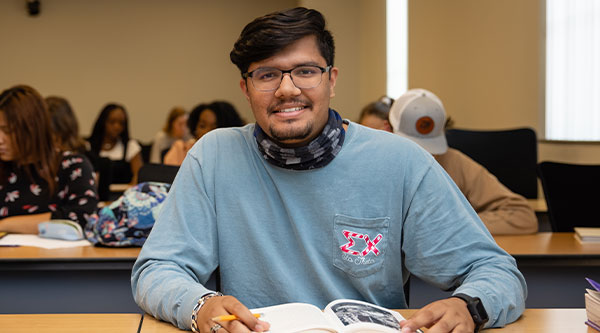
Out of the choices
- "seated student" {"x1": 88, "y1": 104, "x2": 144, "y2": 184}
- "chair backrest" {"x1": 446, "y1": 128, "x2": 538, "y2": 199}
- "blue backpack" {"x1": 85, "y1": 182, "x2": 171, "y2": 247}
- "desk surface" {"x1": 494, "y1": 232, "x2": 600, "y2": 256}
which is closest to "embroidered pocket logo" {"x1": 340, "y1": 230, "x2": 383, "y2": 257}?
"desk surface" {"x1": 494, "y1": 232, "x2": 600, "y2": 256}

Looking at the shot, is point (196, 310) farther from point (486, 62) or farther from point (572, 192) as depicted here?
point (486, 62)

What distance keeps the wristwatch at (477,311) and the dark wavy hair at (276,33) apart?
632 mm

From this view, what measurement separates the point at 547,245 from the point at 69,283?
1.71 metres

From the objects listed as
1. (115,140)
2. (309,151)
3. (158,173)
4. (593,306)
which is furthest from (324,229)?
(115,140)

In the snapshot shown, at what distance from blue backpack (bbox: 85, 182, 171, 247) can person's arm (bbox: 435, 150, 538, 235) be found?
1233 mm

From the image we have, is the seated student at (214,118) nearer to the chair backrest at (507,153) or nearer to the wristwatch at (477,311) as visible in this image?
the chair backrest at (507,153)

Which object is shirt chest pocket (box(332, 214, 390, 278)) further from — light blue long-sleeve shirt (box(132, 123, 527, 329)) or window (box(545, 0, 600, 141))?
window (box(545, 0, 600, 141))

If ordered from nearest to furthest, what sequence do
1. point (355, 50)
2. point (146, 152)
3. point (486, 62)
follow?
1. point (486, 62)
2. point (355, 50)
3. point (146, 152)

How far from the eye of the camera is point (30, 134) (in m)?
2.69

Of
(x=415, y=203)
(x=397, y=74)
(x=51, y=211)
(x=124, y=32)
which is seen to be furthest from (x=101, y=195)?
(x=124, y=32)

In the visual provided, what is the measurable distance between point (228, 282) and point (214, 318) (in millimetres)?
375

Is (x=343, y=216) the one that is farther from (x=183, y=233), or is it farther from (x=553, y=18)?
(x=553, y=18)

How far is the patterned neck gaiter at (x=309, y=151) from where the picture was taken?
146cm

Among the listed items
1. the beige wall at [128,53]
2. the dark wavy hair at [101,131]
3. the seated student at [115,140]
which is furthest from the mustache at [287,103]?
the beige wall at [128,53]
